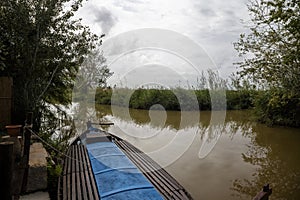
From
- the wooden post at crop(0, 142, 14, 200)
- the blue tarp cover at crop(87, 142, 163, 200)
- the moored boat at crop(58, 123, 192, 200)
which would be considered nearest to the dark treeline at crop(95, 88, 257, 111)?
the moored boat at crop(58, 123, 192, 200)

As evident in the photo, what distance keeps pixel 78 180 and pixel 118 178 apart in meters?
0.54

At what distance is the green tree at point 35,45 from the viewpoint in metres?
5.57

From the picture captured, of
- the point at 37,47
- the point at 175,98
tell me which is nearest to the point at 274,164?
the point at 37,47

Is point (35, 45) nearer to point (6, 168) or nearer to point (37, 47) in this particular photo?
point (37, 47)

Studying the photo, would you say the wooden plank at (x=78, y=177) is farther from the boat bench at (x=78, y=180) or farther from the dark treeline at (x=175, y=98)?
the dark treeline at (x=175, y=98)

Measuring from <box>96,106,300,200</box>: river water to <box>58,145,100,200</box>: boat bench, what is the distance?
1.56m

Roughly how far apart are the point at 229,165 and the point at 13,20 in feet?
18.7

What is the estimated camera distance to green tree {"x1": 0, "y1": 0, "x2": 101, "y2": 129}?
557 cm

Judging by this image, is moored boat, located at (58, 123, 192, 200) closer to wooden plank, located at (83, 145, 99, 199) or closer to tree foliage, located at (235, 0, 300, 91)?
wooden plank, located at (83, 145, 99, 199)

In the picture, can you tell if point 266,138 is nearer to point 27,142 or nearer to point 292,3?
point 292,3

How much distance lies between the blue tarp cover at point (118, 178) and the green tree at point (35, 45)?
2887 millimetres

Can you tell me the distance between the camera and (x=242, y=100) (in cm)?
1627

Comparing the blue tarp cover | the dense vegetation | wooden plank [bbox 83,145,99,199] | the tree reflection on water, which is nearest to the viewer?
the blue tarp cover

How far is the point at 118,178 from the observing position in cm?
291
